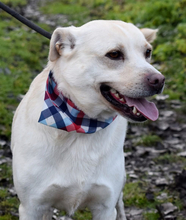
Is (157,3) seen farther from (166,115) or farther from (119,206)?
(119,206)

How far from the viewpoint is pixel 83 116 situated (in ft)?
9.84

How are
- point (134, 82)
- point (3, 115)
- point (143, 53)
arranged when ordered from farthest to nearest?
1. point (3, 115)
2. point (143, 53)
3. point (134, 82)

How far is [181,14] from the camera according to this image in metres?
9.16

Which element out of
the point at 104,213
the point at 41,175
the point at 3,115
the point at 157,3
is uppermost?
the point at 157,3

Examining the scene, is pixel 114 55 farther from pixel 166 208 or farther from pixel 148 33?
pixel 166 208

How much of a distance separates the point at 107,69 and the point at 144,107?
0.40 m

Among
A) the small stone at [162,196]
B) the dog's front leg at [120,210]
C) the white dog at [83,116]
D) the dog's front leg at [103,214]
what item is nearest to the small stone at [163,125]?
the small stone at [162,196]

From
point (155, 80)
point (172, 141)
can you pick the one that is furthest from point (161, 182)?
point (155, 80)

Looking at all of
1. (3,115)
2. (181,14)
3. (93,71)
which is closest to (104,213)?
(93,71)

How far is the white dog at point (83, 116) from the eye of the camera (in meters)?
2.76

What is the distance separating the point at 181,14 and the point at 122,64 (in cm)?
698

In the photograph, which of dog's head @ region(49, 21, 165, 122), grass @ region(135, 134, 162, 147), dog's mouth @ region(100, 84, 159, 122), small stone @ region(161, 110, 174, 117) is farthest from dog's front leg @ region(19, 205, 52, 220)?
small stone @ region(161, 110, 174, 117)

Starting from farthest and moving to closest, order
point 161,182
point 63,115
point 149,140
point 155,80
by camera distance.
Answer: point 149,140
point 161,182
point 63,115
point 155,80

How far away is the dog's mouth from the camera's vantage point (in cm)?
275
